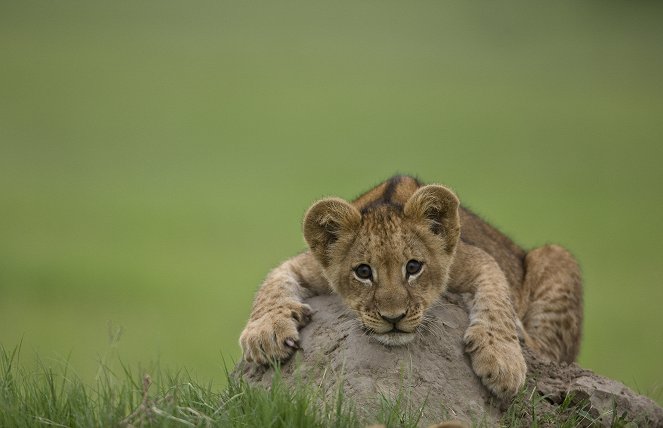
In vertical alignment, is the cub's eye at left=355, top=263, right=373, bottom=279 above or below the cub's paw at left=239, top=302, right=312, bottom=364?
above

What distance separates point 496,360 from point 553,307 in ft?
7.24

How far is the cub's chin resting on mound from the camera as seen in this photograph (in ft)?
21.7

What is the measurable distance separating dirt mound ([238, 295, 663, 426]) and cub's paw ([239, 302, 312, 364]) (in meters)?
0.09

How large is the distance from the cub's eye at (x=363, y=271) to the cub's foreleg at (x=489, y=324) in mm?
834

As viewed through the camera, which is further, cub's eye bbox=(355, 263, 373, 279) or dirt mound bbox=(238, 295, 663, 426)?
cub's eye bbox=(355, 263, 373, 279)

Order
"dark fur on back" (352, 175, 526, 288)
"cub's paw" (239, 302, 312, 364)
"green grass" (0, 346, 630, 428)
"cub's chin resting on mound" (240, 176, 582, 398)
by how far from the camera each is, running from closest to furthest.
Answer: "green grass" (0, 346, 630, 428) < "cub's chin resting on mound" (240, 176, 582, 398) < "cub's paw" (239, 302, 312, 364) < "dark fur on back" (352, 175, 526, 288)

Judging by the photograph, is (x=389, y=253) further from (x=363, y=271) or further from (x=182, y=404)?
(x=182, y=404)

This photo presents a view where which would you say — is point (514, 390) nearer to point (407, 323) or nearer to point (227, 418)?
point (407, 323)

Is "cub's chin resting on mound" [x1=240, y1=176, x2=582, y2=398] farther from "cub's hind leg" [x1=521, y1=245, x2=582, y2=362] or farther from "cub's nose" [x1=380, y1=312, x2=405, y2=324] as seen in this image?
"cub's hind leg" [x1=521, y1=245, x2=582, y2=362]

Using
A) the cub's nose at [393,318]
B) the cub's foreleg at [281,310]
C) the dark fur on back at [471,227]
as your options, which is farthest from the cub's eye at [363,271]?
the cub's foreleg at [281,310]

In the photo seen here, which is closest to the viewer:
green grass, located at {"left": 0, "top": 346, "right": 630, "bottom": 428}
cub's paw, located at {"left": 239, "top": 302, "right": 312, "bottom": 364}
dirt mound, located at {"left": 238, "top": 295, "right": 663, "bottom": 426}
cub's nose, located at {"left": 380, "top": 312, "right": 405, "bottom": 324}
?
green grass, located at {"left": 0, "top": 346, "right": 630, "bottom": 428}

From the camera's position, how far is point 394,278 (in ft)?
21.6

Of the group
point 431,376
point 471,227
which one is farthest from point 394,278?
point 471,227

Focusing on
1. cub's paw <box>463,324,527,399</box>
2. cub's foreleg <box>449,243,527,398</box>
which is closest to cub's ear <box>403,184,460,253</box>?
cub's foreleg <box>449,243,527,398</box>
